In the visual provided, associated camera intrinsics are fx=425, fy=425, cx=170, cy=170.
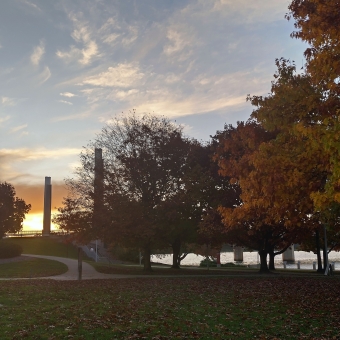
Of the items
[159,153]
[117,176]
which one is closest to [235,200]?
[159,153]

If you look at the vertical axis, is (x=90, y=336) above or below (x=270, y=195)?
below

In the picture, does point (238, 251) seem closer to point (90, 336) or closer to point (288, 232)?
point (288, 232)

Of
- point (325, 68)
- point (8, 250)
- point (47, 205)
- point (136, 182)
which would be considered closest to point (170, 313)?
point (325, 68)

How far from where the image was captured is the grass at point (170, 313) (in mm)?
9359

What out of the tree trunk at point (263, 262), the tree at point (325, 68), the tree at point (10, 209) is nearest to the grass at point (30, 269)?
the tree trunk at point (263, 262)

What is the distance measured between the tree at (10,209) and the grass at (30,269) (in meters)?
29.8

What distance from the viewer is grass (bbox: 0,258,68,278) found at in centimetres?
2875

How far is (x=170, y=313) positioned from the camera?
12.0m

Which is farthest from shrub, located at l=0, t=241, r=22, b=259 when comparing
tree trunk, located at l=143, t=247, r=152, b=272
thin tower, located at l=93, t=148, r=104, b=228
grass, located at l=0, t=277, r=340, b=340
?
grass, located at l=0, t=277, r=340, b=340

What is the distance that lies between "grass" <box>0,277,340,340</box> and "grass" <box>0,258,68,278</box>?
11339mm

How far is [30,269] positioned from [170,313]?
68.1 feet

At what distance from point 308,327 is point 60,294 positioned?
1018 cm

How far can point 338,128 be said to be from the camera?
907 cm

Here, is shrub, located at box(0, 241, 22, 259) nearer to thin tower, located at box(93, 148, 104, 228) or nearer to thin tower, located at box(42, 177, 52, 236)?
thin tower, located at box(93, 148, 104, 228)
